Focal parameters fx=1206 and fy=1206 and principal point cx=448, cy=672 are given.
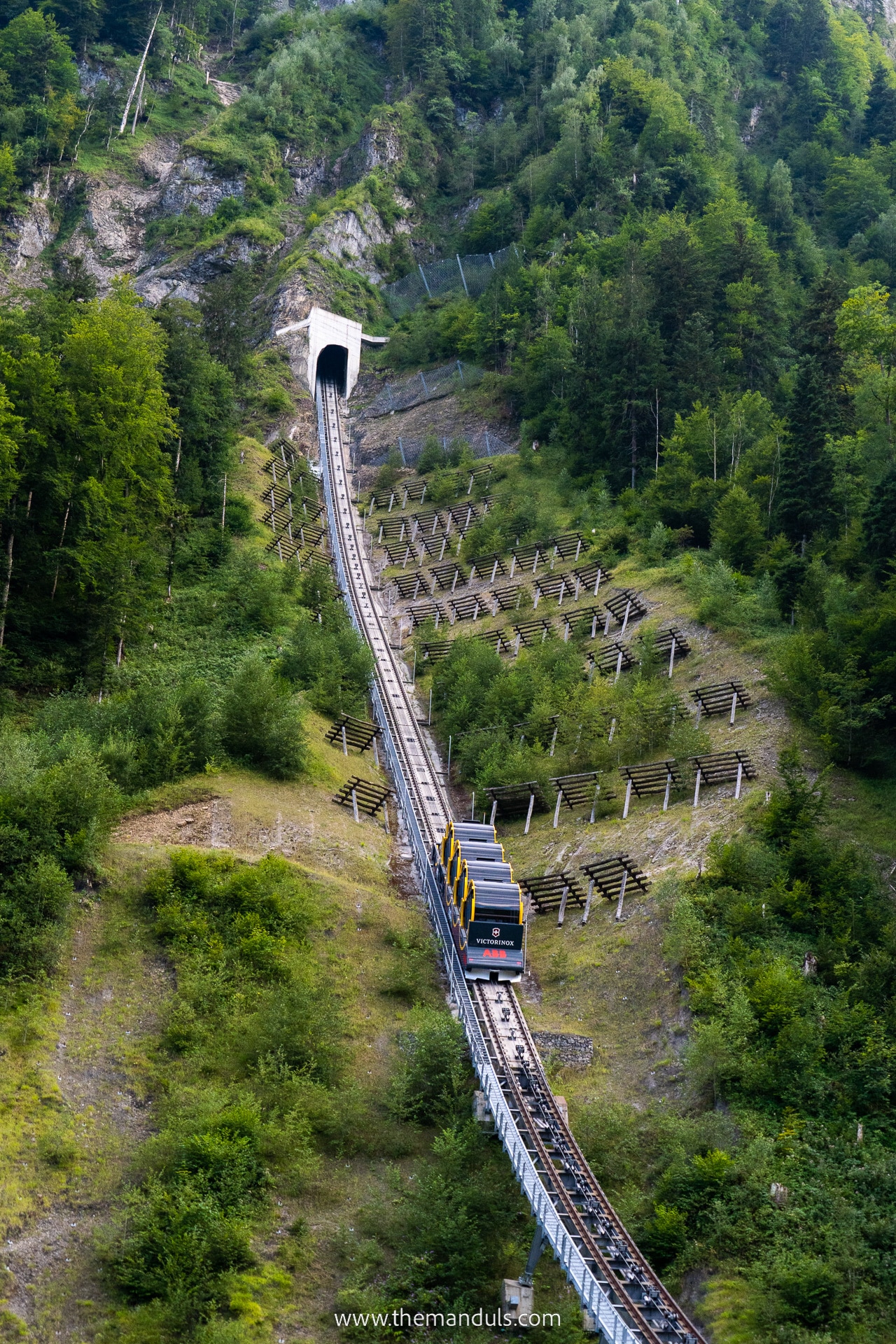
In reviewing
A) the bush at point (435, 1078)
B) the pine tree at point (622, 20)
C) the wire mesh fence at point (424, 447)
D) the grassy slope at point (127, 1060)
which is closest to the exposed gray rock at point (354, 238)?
the wire mesh fence at point (424, 447)

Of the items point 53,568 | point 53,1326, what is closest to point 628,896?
point 53,1326

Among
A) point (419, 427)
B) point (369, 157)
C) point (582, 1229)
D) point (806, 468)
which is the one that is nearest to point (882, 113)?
point (369, 157)

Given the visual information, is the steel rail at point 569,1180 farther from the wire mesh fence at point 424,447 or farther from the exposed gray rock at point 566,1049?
the wire mesh fence at point 424,447

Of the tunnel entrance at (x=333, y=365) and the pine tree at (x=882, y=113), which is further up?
the pine tree at (x=882, y=113)

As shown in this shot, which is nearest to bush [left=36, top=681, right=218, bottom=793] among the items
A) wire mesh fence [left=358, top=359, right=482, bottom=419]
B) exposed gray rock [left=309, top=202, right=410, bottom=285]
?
wire mesh fence [left=358, top=359, right=482, bottom=419]

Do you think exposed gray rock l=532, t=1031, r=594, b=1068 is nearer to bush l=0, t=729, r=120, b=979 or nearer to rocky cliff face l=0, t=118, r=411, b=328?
bush l=0, t=729, r=120, b=979

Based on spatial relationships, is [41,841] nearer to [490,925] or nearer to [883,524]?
[490,925]
